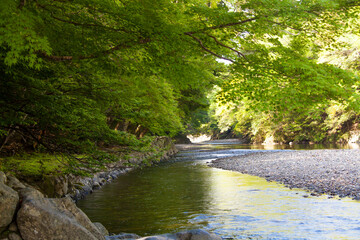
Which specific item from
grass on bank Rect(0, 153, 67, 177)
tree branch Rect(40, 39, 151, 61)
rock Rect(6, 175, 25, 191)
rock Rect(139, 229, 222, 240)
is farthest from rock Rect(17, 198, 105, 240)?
grass on bank Rect(0, 153, 67, 177)

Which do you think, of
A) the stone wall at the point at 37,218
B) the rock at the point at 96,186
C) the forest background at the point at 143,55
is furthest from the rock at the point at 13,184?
the rock at the point at 96,186

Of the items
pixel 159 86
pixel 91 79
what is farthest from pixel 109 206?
pixel 159 86

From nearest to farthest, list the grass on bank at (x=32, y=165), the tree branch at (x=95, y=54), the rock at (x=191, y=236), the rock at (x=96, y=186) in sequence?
the rock at (x=191, y=236) < the tree branch at (x=95, y=54) < the grass on bank at (x=32, y=165) < the rock at (x=96, y=186)

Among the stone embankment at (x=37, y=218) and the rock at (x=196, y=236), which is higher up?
the stone embankment at (x=37, y=218)

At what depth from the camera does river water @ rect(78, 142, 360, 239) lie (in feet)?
24.9

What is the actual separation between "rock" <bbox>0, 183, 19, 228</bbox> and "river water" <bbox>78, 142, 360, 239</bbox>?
3.23 metres

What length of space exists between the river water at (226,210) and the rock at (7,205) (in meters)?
3.23

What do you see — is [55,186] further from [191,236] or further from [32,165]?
[191,236]

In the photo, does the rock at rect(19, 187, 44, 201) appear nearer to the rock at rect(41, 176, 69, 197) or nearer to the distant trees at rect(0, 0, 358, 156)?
the distant trees at rect(0, 0, 358, 156)

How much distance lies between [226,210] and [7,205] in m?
6.07

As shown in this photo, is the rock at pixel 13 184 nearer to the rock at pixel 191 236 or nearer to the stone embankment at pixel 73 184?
the rock at pixel 191 236

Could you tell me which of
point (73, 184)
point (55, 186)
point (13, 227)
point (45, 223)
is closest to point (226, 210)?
point (55, 186)

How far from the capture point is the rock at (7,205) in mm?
5012

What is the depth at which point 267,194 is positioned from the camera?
11.2 metres
